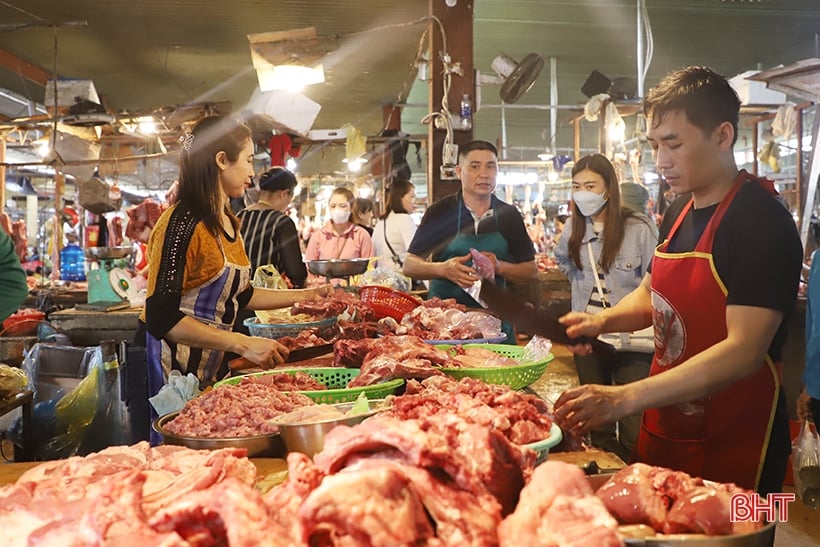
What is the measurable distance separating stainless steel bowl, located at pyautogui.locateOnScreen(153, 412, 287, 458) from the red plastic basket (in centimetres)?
→ 201

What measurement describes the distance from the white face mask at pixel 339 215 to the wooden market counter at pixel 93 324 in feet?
8.95

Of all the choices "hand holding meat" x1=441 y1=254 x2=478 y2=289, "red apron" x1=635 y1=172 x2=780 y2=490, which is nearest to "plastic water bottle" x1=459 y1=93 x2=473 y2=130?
"hand holding meat" x1=441 y1=254 x2=478 y2=289

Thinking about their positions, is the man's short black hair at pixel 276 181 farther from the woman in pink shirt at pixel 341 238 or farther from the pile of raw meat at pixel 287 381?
the pile of raw meat at pixel 287 381

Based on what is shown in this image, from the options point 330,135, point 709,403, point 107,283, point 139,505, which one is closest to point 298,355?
point 709,403

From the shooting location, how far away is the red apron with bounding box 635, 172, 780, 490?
2215mm

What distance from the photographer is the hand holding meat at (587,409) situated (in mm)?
1649

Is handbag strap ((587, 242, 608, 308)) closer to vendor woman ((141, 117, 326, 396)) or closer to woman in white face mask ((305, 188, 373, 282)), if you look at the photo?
vendor woman ((141, 117, 326, 396))

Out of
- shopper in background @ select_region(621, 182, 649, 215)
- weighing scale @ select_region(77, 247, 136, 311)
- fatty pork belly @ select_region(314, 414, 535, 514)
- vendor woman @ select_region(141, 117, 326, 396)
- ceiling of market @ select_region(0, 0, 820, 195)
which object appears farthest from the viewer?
ceiling of market @ select_region(0, 0, 820, 195)

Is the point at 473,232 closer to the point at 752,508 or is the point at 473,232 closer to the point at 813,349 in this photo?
the point at 813,349

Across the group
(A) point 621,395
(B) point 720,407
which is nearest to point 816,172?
(B) point 720,407

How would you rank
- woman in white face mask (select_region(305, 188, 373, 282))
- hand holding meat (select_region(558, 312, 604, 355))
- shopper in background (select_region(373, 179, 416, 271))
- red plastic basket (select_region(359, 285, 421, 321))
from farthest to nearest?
woman in white face mask (select_region(305, 188, 373, 282)) < shopper in background (select_region(373, 179, 416, 271)) < red plastic basket (select_region(359, 285, 421, 321)) < hand holding meat (select_region(558, 312, 604, 355))

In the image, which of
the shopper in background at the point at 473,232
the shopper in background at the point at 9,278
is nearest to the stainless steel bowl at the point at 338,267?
the shopper in background at the point at 473,232

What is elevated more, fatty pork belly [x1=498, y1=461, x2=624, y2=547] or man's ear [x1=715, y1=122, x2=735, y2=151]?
man's ear [x1=715, y1=122, x2=735, y2=151]

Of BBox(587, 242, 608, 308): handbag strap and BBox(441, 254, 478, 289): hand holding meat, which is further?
BBox(587, 242, 608, 308): handbag strap
